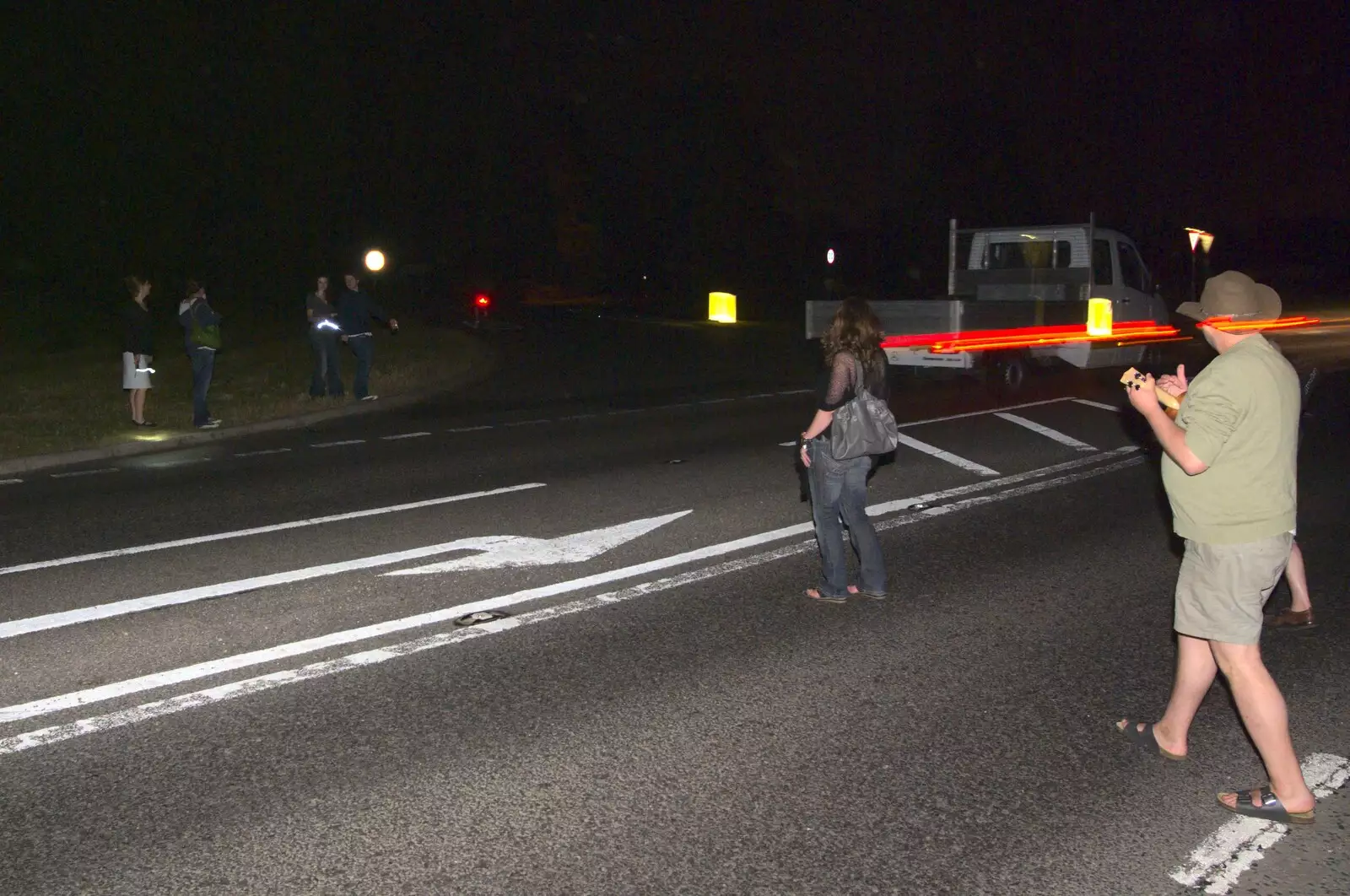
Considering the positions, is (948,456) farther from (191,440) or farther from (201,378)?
(201,378)

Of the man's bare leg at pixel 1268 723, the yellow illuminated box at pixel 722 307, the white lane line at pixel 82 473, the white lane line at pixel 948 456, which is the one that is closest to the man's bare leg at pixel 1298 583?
the man's bare leg at pixel 1268 723

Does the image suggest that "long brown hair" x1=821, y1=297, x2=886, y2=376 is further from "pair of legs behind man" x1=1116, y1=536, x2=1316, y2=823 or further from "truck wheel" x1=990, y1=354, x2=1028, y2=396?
"truck wheel" x1=990, y1=354, x2=1028, y2=396

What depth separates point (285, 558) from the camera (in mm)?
8211

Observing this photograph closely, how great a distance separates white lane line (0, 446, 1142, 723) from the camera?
18.5 ft

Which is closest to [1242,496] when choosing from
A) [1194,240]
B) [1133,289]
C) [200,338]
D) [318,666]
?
[318,666]

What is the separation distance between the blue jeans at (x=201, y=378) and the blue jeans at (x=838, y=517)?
9.78 m

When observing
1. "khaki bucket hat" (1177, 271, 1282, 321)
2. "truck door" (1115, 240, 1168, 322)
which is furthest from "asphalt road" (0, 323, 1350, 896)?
"truck door" (1115, 240, 1168, 322)

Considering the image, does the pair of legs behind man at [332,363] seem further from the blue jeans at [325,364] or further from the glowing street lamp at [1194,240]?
the glowing street lamp at [1194,240]

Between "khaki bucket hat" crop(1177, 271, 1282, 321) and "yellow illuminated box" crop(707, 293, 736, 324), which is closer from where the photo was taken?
"khaki bucket hat" crop(1177, 271, 1282, 321)

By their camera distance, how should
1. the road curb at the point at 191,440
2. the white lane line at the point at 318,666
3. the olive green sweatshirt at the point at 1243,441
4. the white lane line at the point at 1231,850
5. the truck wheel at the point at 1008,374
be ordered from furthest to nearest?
the truck wheel at the point at 1008,374 → the road curb at the point at 191,440 → the white lane line at the point at 318,666 → the olive green sweatshirt at the point at 1243,441 → the white lane line at the point at 1231,850

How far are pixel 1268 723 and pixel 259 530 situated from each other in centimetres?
695

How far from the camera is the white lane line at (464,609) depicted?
5629mm

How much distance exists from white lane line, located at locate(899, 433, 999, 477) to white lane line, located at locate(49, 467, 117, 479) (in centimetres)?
797

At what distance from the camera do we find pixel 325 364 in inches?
683
